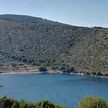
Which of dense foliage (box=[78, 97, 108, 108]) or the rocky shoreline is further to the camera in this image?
the rocky shoreline

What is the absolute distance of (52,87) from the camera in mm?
132375

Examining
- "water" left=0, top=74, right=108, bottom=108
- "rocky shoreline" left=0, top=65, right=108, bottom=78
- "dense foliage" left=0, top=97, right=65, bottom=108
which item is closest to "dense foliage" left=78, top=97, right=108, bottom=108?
"dense foliage" left=0, top=97, right=65, bottom=108

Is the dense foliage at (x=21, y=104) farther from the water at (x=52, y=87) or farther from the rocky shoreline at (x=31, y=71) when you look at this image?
the rocky shoreline at (x=31, y=71)

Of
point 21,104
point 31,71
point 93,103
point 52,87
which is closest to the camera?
point 93,103

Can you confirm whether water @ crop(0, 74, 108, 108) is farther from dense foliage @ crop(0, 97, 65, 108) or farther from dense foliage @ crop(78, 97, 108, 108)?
dense foliage @ crop(78, 97, 108, 108)

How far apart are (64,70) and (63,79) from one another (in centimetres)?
2527

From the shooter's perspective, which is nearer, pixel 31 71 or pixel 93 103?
pixel 93 103

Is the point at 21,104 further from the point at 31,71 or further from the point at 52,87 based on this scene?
the point at 31,71

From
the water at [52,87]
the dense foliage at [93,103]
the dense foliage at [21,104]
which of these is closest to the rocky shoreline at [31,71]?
the water at [52,87]

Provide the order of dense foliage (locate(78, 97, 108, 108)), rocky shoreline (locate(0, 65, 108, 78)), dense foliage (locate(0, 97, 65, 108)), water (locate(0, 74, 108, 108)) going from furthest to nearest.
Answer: rocky shoreline (locate(0, 65, 108, 78)) → water (locate(0, 74, 108, 108)) → dense foliage (locate(0, 97, 65, 108)) → dense foliage (locate(78, 97, 108, 108))

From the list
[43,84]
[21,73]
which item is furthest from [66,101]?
[21,73]

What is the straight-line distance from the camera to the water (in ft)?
361

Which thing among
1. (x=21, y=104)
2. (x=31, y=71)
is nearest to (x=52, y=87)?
(x=31, y=71)

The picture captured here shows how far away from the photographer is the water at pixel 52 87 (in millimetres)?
110162
